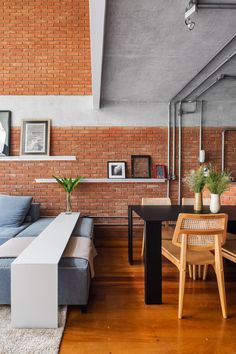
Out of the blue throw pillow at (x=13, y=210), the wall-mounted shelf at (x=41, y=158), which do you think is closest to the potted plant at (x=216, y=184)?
the wall-mounted shelf at (x=41, y=158)

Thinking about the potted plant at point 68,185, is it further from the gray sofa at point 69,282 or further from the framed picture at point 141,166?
the gray sofa at point 69,282

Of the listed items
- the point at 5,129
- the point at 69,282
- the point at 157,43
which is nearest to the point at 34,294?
the point at 69,282

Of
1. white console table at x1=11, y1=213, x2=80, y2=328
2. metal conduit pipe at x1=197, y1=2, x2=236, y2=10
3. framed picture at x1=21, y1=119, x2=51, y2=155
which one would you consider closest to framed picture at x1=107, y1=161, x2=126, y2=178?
framed picture at x1=21, y1=119, x2=51, y2=155

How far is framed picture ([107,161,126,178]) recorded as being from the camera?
5215 mm

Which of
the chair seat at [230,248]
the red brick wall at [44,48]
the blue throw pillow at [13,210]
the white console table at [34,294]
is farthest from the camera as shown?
the red brick wall at [44,48]

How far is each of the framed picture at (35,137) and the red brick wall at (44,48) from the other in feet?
1.93

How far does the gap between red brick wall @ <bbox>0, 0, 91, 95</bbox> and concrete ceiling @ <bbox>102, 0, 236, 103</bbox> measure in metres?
1.33

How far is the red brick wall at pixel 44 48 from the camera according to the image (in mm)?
5203

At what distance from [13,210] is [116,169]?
77.0 inches

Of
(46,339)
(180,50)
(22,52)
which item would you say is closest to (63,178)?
(22,52)

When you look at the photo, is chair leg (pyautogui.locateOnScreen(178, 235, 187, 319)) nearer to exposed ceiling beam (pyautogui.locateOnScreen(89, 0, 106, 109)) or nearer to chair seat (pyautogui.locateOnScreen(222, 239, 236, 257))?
chair seat (pyautogui.locateOnScreen(222, 239, 236, 257))

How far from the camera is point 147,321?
7.45 feet

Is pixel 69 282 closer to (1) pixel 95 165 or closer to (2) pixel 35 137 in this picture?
(1) pixel 95 165

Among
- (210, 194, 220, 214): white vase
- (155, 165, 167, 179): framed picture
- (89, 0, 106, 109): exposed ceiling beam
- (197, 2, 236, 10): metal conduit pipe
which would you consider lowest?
(210, 194, 220, 214): white vase
